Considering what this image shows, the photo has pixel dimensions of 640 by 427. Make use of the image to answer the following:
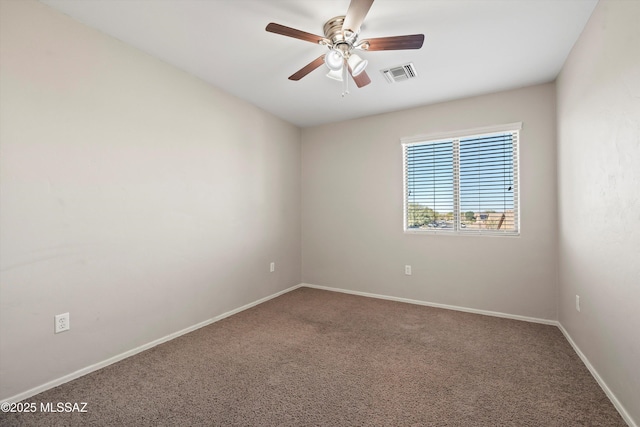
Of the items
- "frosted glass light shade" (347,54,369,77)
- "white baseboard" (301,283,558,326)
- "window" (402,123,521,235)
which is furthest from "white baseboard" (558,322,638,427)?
"frosted glass light shade" (347,54,369,77)

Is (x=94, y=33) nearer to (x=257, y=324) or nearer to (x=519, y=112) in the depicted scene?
(x=257, y=324)

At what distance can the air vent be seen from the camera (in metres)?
2.75

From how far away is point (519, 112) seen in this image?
3.20 meters

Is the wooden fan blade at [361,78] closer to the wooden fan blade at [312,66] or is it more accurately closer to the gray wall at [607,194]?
the wooden fan blade at [312,66]

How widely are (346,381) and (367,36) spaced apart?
257 centimetres

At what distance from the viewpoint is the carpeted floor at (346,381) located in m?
1.66

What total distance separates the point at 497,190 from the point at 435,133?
3.24ft

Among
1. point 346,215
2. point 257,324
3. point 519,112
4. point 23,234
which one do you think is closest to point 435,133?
point 519,112

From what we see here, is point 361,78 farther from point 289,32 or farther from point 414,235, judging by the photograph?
point 414,235

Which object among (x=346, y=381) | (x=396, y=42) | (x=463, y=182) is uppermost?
(x=396, y=42)

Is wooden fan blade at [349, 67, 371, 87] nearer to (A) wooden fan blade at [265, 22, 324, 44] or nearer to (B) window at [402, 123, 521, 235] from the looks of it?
(A) wooden fan blade at [265, 22, 324, 44]

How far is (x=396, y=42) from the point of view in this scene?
189 centimetres

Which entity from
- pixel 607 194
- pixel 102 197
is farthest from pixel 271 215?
pixel 607 194

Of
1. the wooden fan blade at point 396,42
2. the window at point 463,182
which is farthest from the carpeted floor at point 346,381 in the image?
the wooden fan blade at point 396,42
